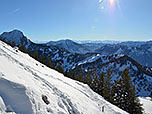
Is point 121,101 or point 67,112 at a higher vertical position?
point 67,112

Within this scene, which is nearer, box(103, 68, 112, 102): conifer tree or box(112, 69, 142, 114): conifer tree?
box(112, 69, 142, 114): conifer tree

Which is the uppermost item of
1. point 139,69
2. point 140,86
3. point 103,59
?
point 103,59

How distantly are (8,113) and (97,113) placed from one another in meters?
7.50

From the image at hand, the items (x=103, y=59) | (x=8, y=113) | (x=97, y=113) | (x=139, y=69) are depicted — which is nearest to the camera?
(x=8, y=113)

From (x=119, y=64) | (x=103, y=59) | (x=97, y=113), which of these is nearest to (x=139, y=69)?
(x=119, y=64)

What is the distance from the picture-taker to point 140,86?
112 m

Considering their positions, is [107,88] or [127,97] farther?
[107,88]

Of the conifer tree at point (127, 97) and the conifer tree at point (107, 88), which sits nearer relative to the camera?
the conifer tree at point (127, 97)

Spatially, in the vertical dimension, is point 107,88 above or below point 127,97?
below

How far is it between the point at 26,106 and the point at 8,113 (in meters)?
0.88

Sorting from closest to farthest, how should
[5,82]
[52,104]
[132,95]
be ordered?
[5,82] → [52,104] → [132,95]

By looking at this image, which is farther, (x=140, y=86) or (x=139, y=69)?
(x=139, y=69)

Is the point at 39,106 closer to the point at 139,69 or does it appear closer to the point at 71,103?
the point at 71,103

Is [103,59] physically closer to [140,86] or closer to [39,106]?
[140,86]
